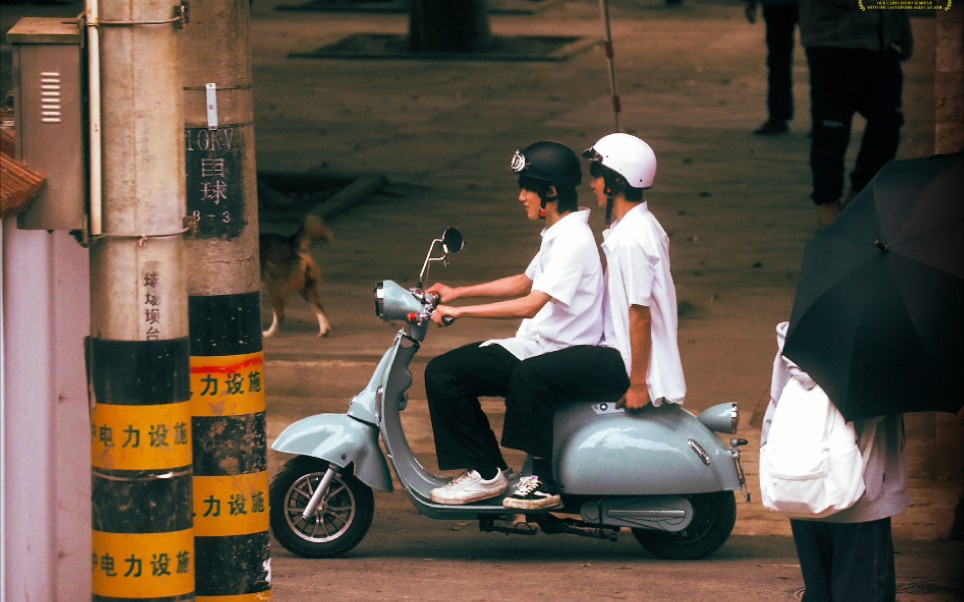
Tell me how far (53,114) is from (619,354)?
2950 millimetres

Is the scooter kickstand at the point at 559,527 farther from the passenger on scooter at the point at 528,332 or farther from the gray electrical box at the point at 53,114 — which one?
the gray electrical box at the point at 53,114

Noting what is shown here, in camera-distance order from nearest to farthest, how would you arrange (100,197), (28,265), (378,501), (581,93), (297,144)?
(100,197), (28,265), (378,501), (297,144), (581,93)

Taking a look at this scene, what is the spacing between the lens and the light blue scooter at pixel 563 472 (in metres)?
7.27

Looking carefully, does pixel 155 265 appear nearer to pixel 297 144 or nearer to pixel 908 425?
pixel 908 425

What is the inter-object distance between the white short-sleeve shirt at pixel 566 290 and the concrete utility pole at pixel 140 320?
8.04 feet

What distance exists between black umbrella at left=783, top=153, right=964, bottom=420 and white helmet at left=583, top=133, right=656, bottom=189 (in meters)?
Answer: 2.13

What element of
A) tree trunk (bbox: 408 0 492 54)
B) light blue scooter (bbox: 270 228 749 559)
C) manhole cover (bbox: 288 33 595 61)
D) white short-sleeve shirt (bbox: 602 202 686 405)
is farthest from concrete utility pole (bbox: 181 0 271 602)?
tree trunk (bbox: 408 0 492 54)

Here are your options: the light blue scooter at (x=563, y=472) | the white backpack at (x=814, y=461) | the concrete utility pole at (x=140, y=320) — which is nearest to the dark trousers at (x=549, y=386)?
the light blue scooter at (x=563, y=472)

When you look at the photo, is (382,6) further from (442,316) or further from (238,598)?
(238,598)

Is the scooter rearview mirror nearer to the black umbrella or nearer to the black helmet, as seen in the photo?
the black helmet

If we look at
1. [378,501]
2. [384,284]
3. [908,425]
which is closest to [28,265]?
[384,284]

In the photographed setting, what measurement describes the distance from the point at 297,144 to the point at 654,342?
1006 centimetres

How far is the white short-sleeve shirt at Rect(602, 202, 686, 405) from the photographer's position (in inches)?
282

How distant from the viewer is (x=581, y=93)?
2011 cm
